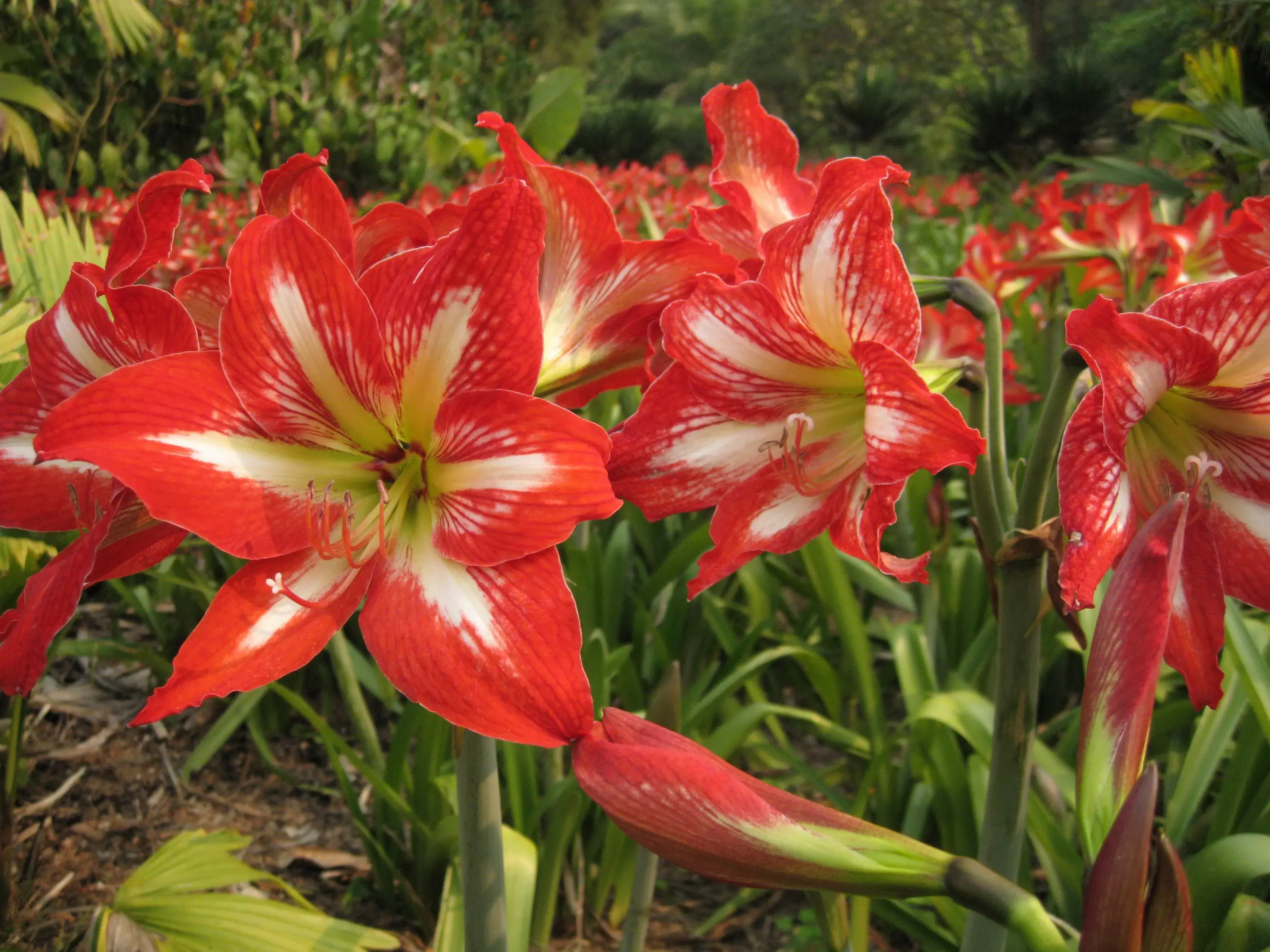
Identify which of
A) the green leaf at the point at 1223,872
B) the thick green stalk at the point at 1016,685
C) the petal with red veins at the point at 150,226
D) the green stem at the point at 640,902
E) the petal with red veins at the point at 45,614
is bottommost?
the green leaf at the point at 1223,872

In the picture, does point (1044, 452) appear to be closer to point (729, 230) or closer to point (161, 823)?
point (729, 230)

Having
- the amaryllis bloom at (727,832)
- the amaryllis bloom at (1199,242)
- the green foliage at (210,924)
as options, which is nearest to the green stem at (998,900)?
the amaryllis bloom at (727,832)

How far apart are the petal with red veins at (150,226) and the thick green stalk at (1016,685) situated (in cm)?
68

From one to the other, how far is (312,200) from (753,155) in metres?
0.40

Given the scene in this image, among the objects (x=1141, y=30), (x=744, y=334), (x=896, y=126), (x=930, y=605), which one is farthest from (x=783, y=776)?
(x=1141, y=30)

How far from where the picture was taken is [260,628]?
2.02 feet

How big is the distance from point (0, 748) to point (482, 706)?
1.83 m

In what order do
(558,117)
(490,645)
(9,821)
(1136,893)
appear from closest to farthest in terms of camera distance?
1. (1136,893)
2. (490,645)
3. (9,821)
4. (558,117)

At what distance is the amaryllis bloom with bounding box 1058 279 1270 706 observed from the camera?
59 cm

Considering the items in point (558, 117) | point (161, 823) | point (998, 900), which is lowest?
point (558, 117)

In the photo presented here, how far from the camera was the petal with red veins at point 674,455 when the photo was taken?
0.70 metres

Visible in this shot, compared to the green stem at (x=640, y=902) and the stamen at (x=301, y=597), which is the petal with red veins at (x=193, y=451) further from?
the green stem at (x=640, y=902)

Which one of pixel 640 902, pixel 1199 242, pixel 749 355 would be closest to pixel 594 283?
pixel 749 355

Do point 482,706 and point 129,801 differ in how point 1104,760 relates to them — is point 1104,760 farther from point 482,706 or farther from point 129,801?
point 129,801
